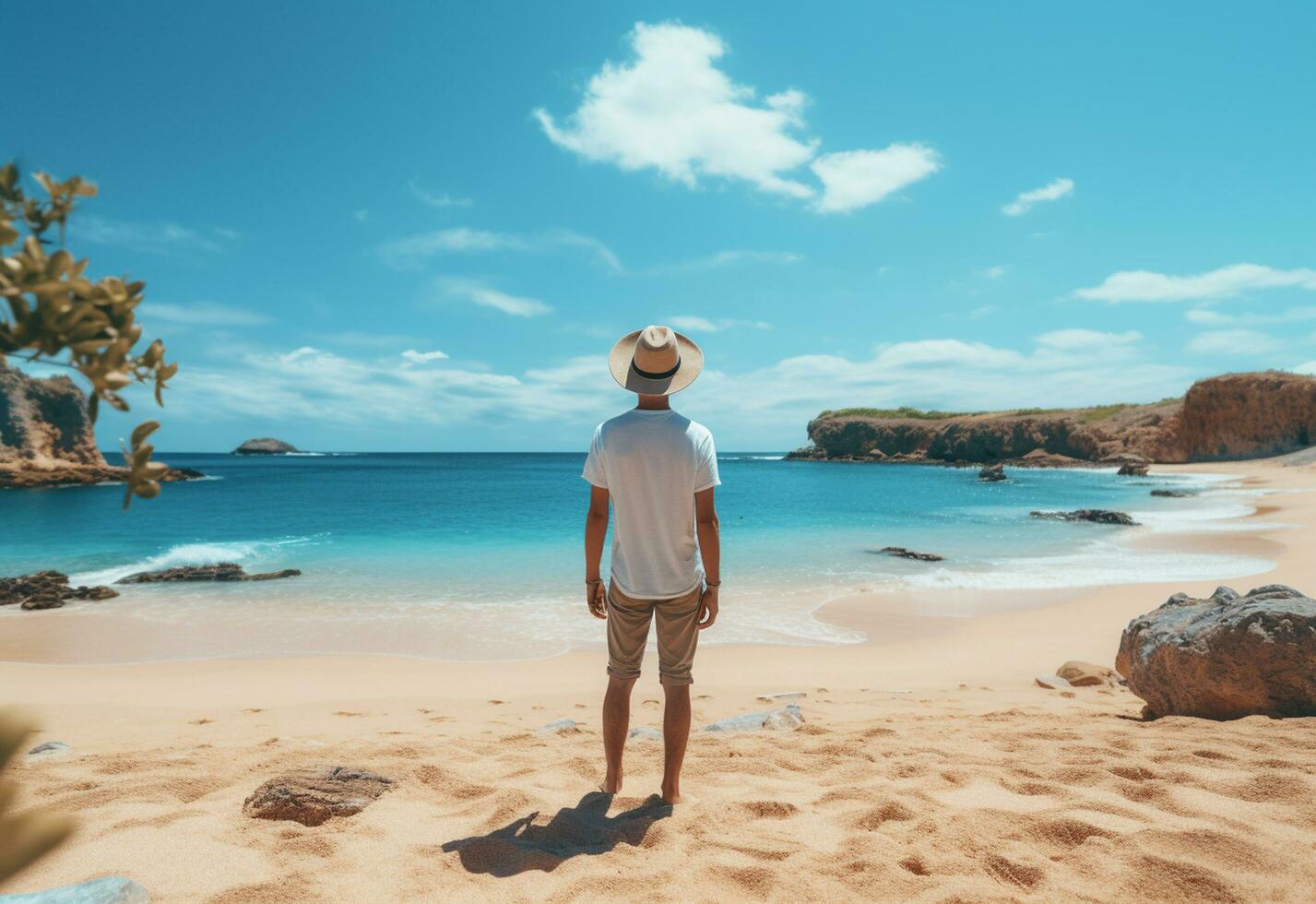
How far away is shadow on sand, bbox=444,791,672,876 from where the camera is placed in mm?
3021

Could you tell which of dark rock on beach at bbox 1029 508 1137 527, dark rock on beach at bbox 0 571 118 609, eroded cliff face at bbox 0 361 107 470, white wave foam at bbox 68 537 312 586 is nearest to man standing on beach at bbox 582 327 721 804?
dark rock on beach at bbox 0 571 118 609

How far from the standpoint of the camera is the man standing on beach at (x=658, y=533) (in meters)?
3.61

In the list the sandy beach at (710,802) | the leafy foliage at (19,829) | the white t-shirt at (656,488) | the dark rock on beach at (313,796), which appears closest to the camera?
the leafy foliage at (19,829)

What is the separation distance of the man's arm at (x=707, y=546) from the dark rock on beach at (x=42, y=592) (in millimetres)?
12919

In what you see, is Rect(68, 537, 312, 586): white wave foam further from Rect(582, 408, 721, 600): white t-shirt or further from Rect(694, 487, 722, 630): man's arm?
Rect(694, 487, 722, 630): man's arm

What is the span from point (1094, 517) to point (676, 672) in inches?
984

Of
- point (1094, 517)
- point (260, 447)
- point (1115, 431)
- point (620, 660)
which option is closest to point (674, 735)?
point (620, 660)

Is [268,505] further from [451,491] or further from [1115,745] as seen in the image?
[1115,745]

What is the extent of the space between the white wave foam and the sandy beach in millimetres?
10343

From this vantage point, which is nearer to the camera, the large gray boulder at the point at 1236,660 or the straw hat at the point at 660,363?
the straw hat at the point at 660,363

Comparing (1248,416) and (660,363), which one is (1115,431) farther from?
(660,363)

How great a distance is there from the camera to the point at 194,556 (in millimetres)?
18031

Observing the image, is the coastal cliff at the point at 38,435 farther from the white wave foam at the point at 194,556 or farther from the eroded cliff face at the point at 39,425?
the white wave foam at the point at 194,556

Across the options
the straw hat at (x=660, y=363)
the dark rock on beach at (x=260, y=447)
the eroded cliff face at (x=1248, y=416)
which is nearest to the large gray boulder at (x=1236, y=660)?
the straw hat at (x=660, y=363)
